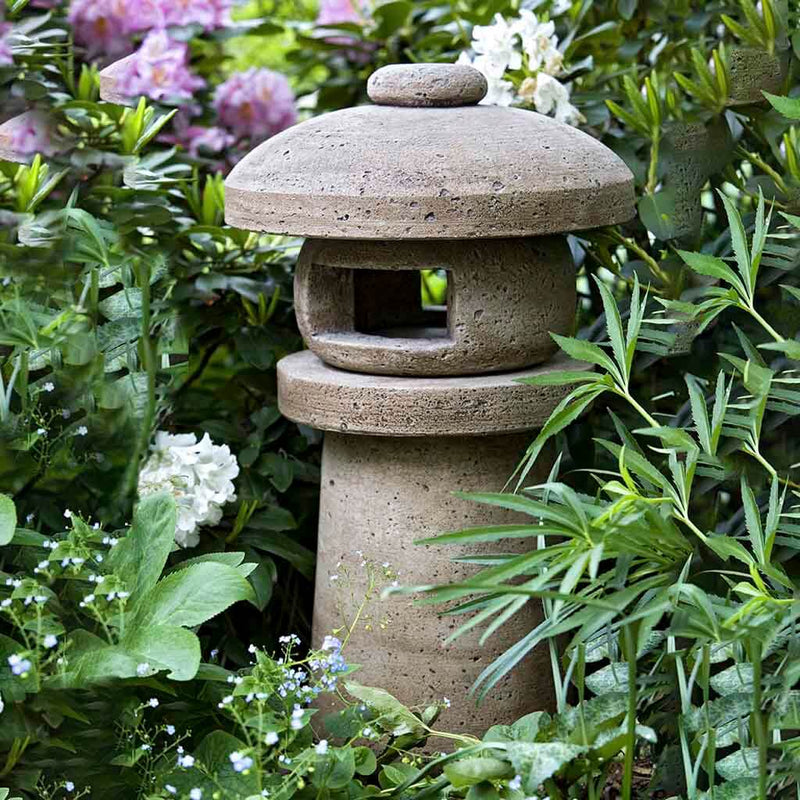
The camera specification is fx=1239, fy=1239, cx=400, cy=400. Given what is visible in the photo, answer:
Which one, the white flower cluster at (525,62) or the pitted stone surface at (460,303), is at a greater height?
the white flower cluster at (525,62)

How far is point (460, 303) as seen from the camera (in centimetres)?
227

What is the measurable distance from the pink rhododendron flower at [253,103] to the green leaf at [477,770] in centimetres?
205

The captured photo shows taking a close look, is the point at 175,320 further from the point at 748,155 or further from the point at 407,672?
the point at 748,155

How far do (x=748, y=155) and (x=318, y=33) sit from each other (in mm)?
1412

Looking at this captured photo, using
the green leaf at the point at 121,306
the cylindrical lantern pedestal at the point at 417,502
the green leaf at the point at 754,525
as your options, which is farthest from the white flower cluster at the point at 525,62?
the green leaf at the point at 754,525

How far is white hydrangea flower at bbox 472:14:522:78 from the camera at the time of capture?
8.98 feet

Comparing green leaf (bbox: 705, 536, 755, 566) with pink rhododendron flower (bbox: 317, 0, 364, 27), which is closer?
green leaf (bbox: 705, 536, 755, 566)

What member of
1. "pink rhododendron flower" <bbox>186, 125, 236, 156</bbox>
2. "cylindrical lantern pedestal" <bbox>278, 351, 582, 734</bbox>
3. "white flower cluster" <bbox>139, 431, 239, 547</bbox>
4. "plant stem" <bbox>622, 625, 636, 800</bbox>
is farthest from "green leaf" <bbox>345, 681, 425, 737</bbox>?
"pink rhododendron flower" <bbox>186, 125, 236, 156</bbox>

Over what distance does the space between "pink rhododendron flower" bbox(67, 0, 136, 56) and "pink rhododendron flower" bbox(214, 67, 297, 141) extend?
359 millimetres

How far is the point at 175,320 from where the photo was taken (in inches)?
106

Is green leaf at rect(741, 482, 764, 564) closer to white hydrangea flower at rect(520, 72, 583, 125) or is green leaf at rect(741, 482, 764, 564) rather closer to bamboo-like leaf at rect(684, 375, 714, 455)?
bamboo-like leaf at rect(684, 375, 714, 455)

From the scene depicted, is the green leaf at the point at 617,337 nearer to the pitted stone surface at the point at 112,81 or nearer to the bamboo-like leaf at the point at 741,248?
the bamboo-like leaf at the point at 741,248

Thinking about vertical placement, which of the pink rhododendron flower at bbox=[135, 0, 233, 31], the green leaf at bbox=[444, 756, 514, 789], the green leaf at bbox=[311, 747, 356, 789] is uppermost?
the pink rhododendron flower at bbox=[135, 0, 233, 31]

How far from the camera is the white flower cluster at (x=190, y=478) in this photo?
2.47m
